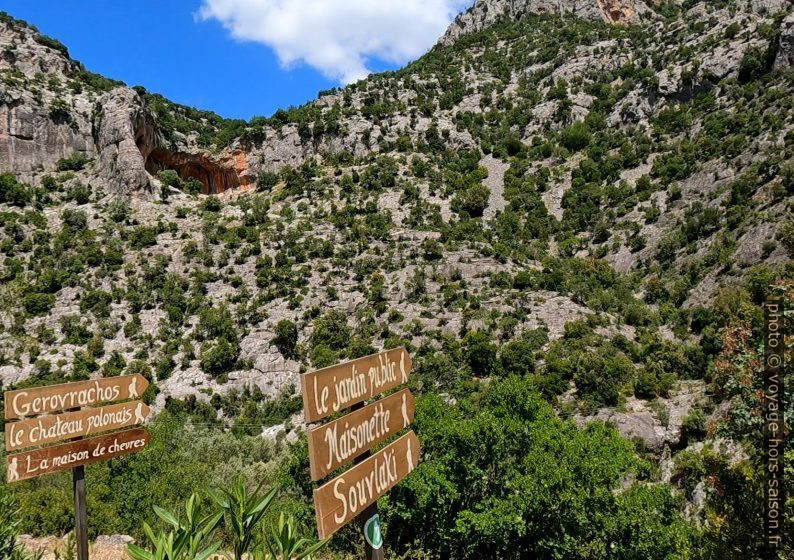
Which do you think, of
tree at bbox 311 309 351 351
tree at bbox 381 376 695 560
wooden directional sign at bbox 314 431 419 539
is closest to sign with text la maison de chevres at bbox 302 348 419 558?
wooden directional sign at bbox 314 431 419 539

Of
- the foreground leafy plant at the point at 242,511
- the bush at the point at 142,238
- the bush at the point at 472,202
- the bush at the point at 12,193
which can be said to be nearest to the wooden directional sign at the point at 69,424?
the foreground leafy plant at the point at 242,511

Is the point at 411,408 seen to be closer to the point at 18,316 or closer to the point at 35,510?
the point at 35,510

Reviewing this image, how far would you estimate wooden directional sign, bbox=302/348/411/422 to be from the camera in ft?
9.19

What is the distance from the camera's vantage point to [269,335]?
29578mm

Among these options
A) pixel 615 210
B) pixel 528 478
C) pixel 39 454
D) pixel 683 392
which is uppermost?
pixel 615 210

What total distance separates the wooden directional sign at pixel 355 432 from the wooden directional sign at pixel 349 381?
0.30 feet

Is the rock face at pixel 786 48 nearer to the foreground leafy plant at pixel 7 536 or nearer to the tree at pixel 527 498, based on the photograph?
the tree at pixel 527 498

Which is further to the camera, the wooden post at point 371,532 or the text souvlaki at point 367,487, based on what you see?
the wooden post at point 371,532

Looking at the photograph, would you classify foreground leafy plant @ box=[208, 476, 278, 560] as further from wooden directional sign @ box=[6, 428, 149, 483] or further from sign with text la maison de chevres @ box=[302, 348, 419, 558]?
wooden directional sign @ box=[6, 428, 149, 483]

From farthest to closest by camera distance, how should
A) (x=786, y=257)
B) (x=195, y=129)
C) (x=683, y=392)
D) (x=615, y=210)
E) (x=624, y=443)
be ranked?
1. (x=195, y=129)
2. (x=615, y=210)
3. (x=786, y=257)
4. (x=683, y=392)
5. (x=624, y=443)

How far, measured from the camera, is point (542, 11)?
2773 inches

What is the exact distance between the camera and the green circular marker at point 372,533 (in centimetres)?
315

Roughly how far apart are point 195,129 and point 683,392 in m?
54.6

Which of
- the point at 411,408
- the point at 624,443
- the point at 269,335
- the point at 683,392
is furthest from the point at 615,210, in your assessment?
the point at 411,408
